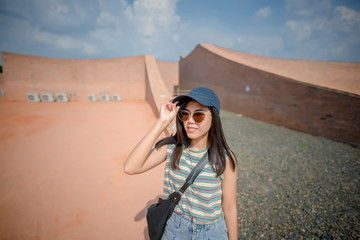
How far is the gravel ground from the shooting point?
2.42 m

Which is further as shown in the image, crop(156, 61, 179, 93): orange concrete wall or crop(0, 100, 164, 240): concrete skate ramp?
crop(156, 61, 179, 93): orange concrete wall

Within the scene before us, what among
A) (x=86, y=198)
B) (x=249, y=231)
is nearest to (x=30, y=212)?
(x=86, y=198)

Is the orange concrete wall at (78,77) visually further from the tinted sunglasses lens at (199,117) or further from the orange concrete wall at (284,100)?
the tinted sunglasses lens at (199,117)

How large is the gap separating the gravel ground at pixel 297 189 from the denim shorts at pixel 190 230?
5.22 ft

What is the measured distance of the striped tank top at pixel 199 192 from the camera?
113 cm

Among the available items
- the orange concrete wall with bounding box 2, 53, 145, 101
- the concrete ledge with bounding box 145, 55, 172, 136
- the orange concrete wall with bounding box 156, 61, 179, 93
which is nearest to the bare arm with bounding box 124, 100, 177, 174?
the concrete ledge with bounding box 145, 55, 172, 136

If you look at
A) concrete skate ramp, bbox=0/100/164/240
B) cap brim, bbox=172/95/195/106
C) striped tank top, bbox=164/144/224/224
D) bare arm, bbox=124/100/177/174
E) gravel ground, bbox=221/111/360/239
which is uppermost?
cap brim, bbox=172/95/195/106

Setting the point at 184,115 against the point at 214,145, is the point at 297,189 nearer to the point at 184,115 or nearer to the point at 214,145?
the point at 214,145

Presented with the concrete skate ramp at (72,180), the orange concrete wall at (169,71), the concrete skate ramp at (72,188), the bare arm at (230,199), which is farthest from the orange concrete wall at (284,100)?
the orange concrete wall at (169,71)

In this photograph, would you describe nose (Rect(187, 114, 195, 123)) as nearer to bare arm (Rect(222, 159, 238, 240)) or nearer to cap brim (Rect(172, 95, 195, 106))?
cap brim (Rect(172, 95, 195, 106))

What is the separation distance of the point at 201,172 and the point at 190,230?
0.41 meters

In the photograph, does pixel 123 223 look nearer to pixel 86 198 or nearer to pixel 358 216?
pixel 86 198

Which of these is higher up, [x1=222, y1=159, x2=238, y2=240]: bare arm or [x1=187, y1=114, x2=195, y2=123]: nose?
[x1=187, y1=114, x2=195, y2=123]: nose

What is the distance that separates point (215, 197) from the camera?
3.83ft
